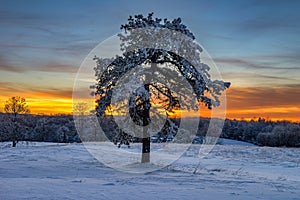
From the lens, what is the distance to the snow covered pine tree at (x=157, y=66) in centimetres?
2000

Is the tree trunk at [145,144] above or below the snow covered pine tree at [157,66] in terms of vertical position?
below

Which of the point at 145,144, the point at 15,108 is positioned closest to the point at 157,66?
the point at 145,144

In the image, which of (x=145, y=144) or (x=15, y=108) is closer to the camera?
(x=145, y=144)

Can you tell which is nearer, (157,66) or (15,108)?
(157,66)

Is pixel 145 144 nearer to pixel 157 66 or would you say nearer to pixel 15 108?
pixel 157 66

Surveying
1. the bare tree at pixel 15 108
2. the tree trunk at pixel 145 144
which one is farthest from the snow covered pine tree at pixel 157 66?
the bare tree at pixel 15 108

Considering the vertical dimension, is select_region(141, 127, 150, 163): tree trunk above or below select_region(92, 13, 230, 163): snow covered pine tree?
below

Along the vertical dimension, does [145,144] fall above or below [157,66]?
below

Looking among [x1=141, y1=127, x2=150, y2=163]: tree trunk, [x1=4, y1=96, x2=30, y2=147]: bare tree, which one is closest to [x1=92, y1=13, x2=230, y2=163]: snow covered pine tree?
[x1=141, y1=127, x2=150, y2=163]: tree trunk

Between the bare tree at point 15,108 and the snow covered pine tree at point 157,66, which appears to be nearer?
the snow covered pine tree at point 157,66

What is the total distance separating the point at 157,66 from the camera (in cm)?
2059

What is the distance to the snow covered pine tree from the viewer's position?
65.6 ft

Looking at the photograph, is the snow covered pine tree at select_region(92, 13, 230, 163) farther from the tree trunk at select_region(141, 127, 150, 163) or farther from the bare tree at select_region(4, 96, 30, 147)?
the bare tree at select_region(4, 96, 30, 147)

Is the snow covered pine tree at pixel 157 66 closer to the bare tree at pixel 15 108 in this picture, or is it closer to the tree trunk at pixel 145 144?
the tree trunk at pixel 145 144
